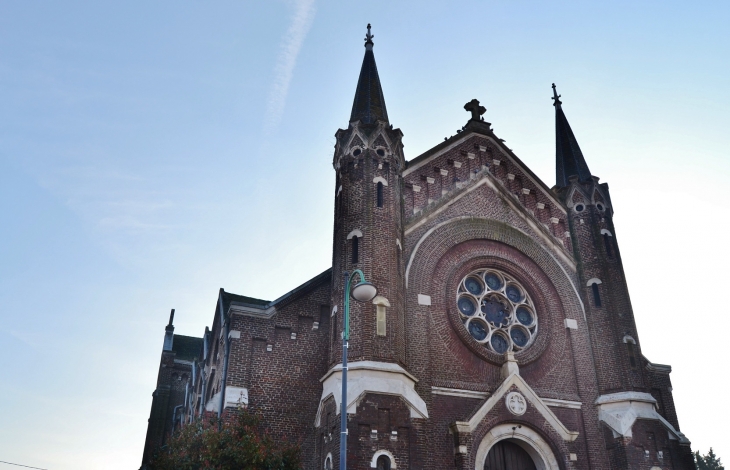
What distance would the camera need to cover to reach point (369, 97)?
993 inches

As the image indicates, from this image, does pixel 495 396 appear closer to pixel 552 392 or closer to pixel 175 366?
pixel 552 392

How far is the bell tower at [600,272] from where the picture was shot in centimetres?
2338

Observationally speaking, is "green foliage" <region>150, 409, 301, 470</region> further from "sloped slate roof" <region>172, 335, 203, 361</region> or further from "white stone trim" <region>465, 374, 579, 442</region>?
"sloped slate roof" <region>172, 335, 203, 361</region>

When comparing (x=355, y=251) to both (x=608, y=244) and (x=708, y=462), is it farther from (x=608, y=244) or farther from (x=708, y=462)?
(x=708, y=462)

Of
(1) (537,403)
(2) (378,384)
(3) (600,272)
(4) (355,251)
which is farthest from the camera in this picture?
(3) (600,272)

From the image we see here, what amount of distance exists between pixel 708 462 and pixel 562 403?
230 ft

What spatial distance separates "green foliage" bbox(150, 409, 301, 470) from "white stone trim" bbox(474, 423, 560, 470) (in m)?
6.57

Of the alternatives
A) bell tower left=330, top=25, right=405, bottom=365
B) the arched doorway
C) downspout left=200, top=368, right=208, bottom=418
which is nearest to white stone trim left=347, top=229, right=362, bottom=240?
bell tower left=330, top=25, right=405, bottom=365

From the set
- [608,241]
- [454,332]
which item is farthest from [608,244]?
[454,332]

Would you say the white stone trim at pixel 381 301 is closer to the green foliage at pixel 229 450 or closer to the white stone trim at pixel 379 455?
the white stone trim at pixel 379 455

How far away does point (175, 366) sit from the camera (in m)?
39.1

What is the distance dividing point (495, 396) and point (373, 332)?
4762mm

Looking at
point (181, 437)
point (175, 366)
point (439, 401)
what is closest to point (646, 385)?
point (439, 401)

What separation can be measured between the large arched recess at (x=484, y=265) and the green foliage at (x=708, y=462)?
216ft
